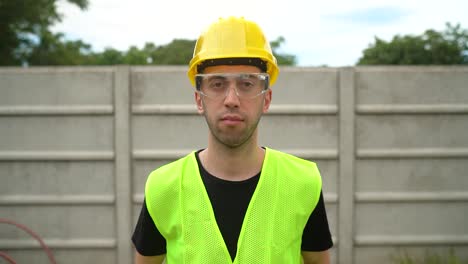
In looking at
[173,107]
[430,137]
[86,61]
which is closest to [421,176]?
[430,137]

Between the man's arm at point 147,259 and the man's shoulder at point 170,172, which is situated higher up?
the man's shoulder at point 170,172

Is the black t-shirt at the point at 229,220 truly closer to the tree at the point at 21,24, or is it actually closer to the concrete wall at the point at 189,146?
the concrete wall at the point at 189,146

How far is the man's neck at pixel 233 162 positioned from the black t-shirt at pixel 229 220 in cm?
2

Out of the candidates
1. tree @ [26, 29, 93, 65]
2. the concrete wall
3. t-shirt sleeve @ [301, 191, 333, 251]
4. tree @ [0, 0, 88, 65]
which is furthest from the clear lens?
tree @ [26, 29, 93, 65]

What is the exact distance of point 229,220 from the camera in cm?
151

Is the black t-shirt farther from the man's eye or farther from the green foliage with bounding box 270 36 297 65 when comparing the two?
the green foliage with bounding box 270 36 297 65

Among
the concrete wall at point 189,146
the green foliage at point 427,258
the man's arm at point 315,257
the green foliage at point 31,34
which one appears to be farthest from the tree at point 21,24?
the man's arm at point 315,257

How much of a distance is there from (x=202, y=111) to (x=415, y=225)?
3.44 m

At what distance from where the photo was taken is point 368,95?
165 inches

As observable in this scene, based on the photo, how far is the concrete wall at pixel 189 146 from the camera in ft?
13.6

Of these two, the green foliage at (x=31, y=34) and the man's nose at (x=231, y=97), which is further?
the green foliage at (x=31, y=34)

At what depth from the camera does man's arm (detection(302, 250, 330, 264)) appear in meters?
1.67

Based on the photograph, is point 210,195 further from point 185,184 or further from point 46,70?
point 46,70

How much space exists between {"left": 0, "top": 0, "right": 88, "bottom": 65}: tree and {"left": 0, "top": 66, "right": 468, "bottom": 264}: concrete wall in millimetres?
10952
